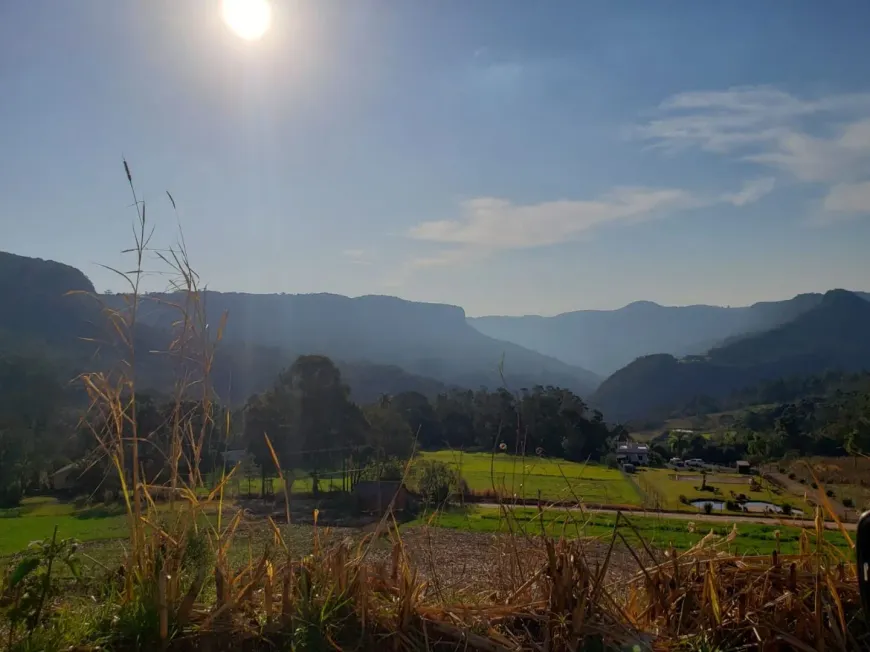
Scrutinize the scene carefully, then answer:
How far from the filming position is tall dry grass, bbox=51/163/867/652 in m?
1.73

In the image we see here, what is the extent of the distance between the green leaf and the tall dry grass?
9.7 inches

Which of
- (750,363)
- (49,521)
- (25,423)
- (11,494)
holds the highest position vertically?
(750,363)

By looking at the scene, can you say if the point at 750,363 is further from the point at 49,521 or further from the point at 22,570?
the point at 22,570

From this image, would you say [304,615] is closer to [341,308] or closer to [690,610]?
[690,610]

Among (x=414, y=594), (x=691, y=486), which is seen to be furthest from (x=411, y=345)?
(x=414, y=594)

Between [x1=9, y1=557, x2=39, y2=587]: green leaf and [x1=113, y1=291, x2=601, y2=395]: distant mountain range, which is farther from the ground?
[x1=113, y1=291, x2=601, y2=395]: distant mountain range

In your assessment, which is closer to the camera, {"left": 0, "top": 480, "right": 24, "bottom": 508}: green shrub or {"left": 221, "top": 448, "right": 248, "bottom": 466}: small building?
{"left": 221, "top": 448, "right": 248, "bottom": 466}: small building

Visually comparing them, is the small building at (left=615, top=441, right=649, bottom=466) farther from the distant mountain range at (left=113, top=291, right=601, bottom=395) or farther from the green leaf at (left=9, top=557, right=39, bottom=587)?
the distant mountain range at (left=113, top=291, right=601, bottom=395)

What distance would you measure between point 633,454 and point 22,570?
5362 centimetres

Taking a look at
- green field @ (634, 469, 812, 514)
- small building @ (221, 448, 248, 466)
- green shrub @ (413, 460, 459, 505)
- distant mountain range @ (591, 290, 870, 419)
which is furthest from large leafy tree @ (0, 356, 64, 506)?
distant mountain range @ (591, 290, 870, 419)

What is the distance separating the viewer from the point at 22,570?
5.91ft

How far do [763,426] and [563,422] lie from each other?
3272cm

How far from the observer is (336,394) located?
3438 centimetres

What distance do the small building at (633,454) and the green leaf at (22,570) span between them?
48.5m
